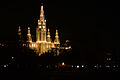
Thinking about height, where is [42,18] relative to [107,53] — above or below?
above

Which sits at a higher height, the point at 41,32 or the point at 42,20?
the point at 42,20

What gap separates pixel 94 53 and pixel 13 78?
42460 millimetres

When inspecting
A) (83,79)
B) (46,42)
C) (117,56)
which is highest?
(46,42)

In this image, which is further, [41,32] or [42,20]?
[42,20]

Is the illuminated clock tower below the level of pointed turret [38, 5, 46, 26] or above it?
below

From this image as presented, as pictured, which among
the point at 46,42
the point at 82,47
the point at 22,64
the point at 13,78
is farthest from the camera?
the point at 46,42

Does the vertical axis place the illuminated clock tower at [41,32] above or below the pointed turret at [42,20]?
below

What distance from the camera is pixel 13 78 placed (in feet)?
133

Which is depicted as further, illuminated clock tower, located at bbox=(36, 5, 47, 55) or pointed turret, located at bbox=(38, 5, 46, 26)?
pointed turret, located at bbox=(38, 5, 46, 26)

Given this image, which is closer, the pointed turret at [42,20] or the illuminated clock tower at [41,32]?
the illuminated clock tower at [41,32]


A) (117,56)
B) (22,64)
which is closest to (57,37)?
(117,56)

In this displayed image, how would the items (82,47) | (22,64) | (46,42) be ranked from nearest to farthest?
(22,64), (82,47), (46,42)

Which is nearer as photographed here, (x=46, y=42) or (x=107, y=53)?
(x=107, y=53)

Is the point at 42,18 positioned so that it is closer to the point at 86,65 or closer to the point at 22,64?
the point at 86,65
